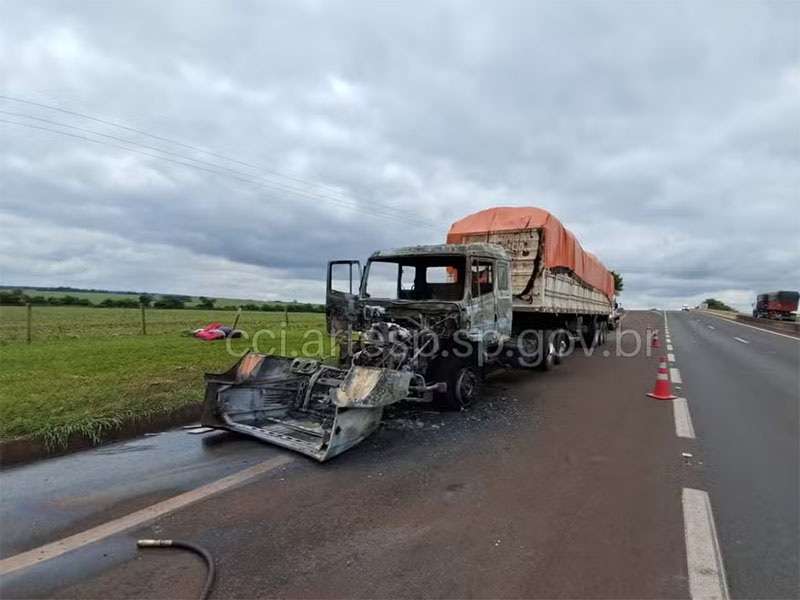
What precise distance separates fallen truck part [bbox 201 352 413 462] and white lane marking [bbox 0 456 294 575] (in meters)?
0.68

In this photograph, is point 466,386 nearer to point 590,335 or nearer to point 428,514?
point 428,514

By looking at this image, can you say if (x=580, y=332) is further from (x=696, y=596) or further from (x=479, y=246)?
(x=696, y=596)

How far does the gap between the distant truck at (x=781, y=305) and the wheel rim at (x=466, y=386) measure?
180 feet

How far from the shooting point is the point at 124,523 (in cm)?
373

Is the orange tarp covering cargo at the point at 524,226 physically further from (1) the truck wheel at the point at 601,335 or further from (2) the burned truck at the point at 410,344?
(1) the truck wheel at the point at 601,335

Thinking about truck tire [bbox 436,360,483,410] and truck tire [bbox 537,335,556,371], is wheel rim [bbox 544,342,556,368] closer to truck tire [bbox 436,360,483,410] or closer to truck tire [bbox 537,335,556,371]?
truck tire [bbox 537,335,556,371]

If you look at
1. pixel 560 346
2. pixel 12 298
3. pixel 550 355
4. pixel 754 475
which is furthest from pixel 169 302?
pixel 754 475

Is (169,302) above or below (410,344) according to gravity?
above

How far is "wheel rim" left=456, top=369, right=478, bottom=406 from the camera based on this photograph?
752cm

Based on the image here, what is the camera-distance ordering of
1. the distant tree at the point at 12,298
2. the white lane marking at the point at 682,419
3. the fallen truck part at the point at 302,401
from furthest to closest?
the distant tree at the point at 12,298 < the white lane marking at the point at 682,419 < the fallen truck part at the point at 302,401

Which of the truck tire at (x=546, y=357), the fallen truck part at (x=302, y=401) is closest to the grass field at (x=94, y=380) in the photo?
the fallen truck part at (x=302, y=401)

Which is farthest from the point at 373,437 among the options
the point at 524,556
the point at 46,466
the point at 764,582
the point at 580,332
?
the point at 580,332

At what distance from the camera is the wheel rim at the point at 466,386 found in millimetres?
7523

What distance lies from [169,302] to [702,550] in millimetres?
55960
